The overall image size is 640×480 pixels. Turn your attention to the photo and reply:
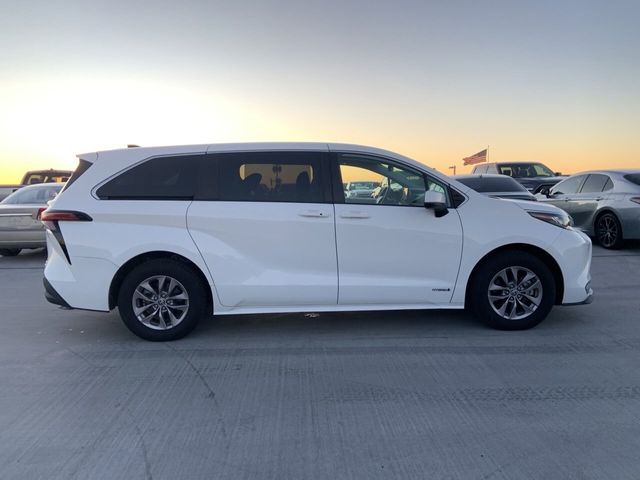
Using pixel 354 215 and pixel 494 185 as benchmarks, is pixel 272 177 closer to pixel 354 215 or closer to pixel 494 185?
pixel 354 215

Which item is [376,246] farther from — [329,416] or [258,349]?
[329,416]

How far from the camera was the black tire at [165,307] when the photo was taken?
4535 millimetres

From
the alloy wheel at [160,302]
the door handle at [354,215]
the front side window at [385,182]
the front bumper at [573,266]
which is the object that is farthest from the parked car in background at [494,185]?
the alloy wheel at [160,302]

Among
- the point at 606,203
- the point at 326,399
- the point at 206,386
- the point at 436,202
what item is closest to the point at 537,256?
the point at 436,202

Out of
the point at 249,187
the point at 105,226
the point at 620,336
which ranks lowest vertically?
the point at 620,336

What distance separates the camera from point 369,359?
4176mm

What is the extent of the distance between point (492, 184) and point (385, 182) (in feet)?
22.0

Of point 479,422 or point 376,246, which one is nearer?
point 479,422

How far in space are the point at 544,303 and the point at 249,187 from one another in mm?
3164

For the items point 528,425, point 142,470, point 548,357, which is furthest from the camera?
point 548,357

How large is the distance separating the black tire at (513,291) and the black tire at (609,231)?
18.3 feet

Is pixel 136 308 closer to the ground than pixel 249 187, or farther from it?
closer to the ground

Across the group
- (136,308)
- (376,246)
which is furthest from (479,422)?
(136,308)

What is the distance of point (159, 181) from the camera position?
15.2ft
